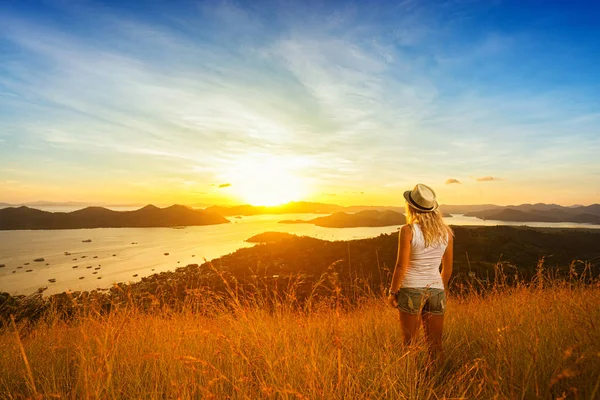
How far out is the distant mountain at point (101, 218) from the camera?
381 feet

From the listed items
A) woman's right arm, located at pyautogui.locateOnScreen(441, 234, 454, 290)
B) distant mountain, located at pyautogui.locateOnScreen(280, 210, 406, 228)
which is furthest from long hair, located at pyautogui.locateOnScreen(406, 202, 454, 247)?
distant mountain, located at pyautogui.locateOnScreen(280, 210, 406, 228)

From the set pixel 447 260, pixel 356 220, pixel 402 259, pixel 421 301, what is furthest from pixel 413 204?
pixel 356 220

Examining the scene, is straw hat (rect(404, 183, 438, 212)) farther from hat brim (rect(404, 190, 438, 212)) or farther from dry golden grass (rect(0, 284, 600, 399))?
dry golden grass (rect(0, 284, 600, 399))

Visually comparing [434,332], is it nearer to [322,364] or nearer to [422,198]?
[322,364]

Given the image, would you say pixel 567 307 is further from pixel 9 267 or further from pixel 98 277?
pixel 9 267

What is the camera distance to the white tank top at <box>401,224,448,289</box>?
11.6 ft

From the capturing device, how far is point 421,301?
3488 millimetres

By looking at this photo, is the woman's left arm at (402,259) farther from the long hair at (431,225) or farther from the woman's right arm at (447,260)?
the woman's right arm at (447,260)

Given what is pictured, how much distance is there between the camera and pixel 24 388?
3303 mm

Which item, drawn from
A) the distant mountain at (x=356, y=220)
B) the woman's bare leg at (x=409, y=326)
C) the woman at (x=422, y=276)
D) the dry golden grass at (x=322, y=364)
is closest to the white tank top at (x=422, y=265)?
the woman at (x=422, y=276)

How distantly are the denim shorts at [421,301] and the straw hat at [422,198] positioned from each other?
954mm

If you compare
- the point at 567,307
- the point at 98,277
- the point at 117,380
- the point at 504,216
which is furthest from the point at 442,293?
the point at 504,216

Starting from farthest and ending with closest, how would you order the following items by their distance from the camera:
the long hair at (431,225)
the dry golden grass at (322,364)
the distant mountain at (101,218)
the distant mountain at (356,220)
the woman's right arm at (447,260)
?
the distant mountain at (356,220)
the distant mountain at (101,218)
the woman's right arm at (447,260)
the long hair at (431,225)
the dry golden grass at (322,364)

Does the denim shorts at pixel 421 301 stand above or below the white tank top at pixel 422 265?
below
